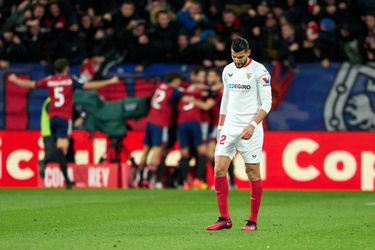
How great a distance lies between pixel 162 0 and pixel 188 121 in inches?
168

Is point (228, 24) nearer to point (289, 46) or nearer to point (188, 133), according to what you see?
point (289, 46)

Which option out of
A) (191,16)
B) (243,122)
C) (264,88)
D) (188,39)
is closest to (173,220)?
(243,122)

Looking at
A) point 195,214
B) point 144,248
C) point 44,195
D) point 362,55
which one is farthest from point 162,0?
point 144,248

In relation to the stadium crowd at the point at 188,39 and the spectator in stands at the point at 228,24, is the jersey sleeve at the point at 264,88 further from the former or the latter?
the spectator in stands at the point at 228,24

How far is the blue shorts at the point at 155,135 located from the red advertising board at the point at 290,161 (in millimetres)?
671

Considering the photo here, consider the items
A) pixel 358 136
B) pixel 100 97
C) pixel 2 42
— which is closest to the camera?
pixel 358 136

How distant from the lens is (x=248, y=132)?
11133mm

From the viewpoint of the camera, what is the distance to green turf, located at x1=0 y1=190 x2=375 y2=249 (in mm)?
9812

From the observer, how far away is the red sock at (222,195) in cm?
1139

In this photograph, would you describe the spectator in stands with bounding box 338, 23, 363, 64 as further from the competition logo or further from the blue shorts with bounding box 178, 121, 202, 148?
the blue shorts with bounding box 178, 121, 202, 148

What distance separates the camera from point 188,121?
2069 cm

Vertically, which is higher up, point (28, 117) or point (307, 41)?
point (307, 41)

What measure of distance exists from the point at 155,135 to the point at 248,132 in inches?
380

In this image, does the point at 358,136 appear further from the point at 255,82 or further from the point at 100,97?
the point at 255,82
